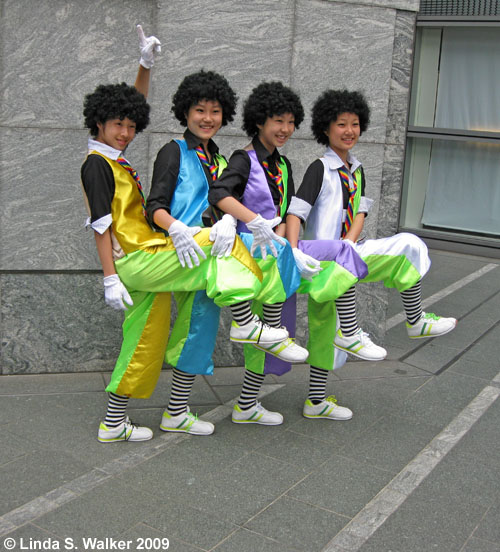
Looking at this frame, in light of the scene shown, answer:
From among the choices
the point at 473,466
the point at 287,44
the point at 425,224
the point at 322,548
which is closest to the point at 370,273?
the point at 473,466

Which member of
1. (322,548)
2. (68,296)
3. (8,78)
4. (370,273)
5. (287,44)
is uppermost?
(287,44)

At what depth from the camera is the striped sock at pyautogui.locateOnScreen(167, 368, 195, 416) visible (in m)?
4.22

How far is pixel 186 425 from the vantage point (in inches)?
168

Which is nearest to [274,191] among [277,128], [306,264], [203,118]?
[277,128]

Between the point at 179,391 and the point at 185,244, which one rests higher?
the point at 185,244

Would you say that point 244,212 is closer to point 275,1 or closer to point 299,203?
point 299,203

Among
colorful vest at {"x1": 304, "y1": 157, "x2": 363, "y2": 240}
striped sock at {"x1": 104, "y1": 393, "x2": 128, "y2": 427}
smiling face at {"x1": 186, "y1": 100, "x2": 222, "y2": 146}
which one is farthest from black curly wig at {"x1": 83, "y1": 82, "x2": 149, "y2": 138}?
striped sock at {"x1": 104, "y1": 393, "x2": 128, "y2": 427}

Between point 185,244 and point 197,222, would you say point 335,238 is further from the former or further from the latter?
point 185,244

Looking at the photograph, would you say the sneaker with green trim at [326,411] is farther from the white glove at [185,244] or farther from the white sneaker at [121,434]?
the white glove at [185,244]

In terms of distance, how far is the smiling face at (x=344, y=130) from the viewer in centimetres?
426

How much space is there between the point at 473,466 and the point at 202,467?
4.86ft

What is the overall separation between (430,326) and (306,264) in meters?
0.85

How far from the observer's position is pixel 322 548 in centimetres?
317

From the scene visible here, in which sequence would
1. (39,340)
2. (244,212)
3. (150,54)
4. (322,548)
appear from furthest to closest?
(39,340) < (150,54) < (244,212) < (322,548)
